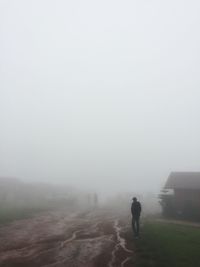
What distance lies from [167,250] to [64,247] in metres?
6.10

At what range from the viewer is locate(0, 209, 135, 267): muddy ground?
15203 mm

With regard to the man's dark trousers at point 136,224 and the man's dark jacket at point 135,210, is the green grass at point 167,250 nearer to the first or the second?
the man's dark trousers at point 136,224

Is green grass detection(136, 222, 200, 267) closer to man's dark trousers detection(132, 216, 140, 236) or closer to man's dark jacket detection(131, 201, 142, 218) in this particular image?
man's dark trousers detection(132, 216, 140, 236)

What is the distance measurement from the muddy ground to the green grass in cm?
74

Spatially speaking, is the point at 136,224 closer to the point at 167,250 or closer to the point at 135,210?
the point at 135,210

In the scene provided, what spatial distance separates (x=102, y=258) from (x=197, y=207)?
101 ft

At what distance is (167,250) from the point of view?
55.7ft

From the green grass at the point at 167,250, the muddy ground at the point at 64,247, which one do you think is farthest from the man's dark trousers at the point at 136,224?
the muddy ground at the point at 64,247

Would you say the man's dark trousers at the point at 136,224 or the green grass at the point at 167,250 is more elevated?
the man's dark trousers at the point at 136,224

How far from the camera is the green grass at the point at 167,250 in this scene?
14.5m

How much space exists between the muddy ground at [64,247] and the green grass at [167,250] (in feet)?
2.44

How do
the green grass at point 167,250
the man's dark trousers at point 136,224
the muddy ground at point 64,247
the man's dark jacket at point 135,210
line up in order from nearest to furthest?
the green grass at point 167,250, the muddy ground at point 64,247, the man's dark trousers at point 136,224, the man's dark jacket at point 135,210

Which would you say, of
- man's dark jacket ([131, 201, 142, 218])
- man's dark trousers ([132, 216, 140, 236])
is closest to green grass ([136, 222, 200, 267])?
man's dark trousers ([132, 216, 140, 236])

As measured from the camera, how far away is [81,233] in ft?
80.4
